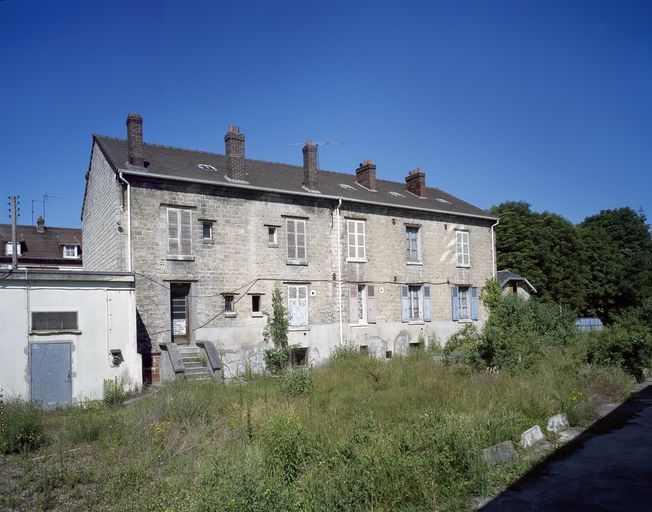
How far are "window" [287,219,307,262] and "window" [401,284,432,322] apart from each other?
5248 millimetres

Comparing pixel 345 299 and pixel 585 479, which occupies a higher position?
pixel 345 299

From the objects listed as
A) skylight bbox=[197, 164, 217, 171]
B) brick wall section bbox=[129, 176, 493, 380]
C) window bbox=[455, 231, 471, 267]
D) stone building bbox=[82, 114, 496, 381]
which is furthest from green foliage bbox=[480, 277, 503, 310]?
skylight bbox=[197, 164, 217, 171]

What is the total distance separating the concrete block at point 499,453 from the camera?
7.18 meters

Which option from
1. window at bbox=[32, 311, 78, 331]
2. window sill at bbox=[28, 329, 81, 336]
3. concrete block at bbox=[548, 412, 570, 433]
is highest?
window at bbox=[32, 311, 78, 331]

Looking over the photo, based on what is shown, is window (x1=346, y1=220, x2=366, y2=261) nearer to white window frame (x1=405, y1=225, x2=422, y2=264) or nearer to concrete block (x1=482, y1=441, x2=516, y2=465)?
white window frame (x1=405, y1=225, x2=422, y2=264)

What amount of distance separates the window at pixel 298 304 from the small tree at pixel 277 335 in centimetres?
46

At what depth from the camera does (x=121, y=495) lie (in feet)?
22.1

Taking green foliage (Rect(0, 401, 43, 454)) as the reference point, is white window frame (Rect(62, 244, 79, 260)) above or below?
above

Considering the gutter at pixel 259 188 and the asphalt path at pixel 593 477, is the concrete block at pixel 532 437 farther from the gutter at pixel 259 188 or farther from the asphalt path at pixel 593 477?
the gutter at pixel 259 188

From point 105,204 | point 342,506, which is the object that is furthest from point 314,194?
point 342,506

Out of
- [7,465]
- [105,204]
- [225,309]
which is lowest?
[7,465]

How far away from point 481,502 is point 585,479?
5.37 ft

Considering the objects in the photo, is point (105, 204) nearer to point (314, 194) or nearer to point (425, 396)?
point (314, 194)

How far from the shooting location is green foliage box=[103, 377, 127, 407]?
517 inches
